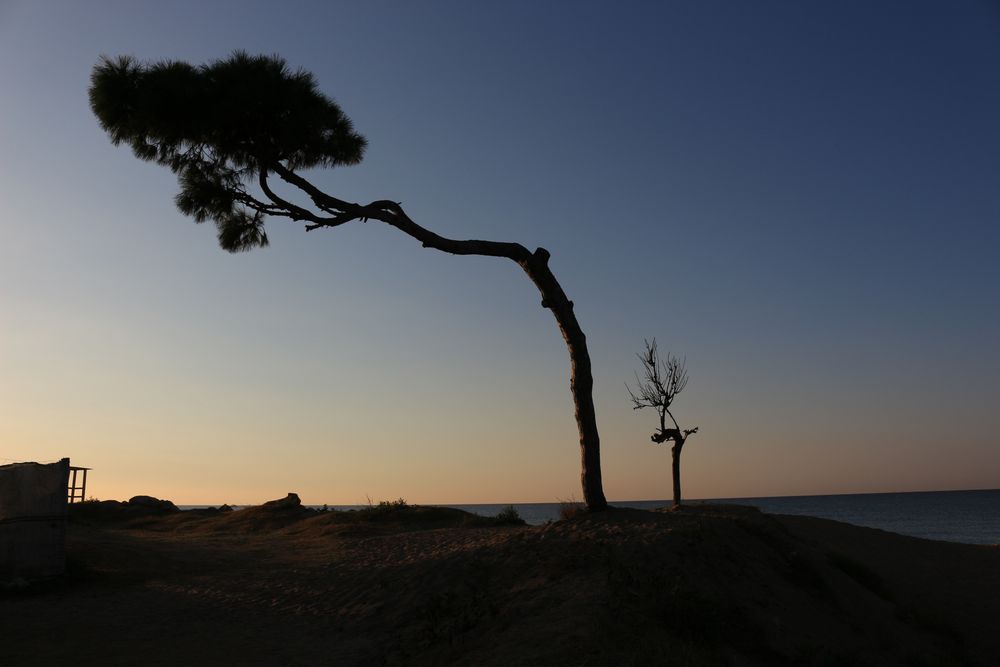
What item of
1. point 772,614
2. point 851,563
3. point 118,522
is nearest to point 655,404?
point 851,563

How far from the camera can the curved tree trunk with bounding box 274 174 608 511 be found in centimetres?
1265

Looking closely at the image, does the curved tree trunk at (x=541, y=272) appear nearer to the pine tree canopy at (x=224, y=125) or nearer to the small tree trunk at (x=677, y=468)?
the pine tree canopy at (x=224, y=125)

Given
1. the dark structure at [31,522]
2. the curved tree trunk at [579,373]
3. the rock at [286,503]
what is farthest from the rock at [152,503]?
the curved tree trunk at [579,373]

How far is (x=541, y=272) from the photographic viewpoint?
13.3 m

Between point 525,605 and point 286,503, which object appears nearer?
point 525,605

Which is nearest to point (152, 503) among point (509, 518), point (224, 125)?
point (509, 518)

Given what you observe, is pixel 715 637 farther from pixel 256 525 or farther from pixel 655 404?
pixel 256 525

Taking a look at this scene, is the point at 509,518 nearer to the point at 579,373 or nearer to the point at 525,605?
the point at 579,373

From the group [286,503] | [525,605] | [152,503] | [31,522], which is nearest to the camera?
[525,605]

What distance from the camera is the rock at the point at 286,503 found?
27.4m

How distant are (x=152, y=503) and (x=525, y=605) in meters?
28.7

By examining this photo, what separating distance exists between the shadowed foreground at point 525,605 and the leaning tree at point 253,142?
8.39ft

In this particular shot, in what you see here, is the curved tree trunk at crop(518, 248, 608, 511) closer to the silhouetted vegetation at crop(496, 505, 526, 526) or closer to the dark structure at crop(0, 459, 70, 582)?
the silhouetted vegetation at crop(496, 505, 526, 526)

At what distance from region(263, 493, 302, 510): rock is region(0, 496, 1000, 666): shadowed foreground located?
1185 centimetres
